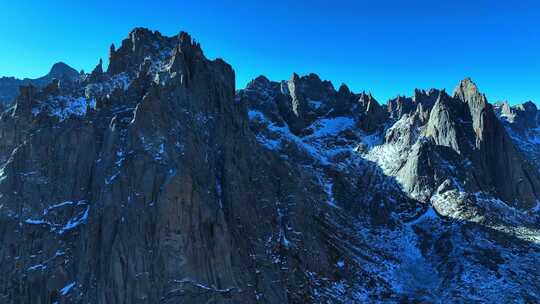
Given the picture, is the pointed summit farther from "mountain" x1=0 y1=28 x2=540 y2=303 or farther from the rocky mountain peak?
the rocky mountain peak

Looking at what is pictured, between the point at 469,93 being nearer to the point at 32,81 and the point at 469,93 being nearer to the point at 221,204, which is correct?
the point at 221,204

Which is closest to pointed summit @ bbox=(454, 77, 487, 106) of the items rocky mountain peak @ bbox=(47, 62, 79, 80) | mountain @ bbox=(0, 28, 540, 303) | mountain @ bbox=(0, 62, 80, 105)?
mountain @ bbox=(0, 28, 540, 303)

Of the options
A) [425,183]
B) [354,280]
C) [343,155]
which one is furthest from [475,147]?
[354,280]

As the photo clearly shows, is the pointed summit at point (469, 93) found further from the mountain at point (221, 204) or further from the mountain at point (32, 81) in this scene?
the mountain at point (32, 81)

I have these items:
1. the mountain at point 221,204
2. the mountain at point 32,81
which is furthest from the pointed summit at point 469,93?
the mountain at point 32,81

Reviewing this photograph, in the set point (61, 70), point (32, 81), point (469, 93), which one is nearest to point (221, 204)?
point (469, 93)
